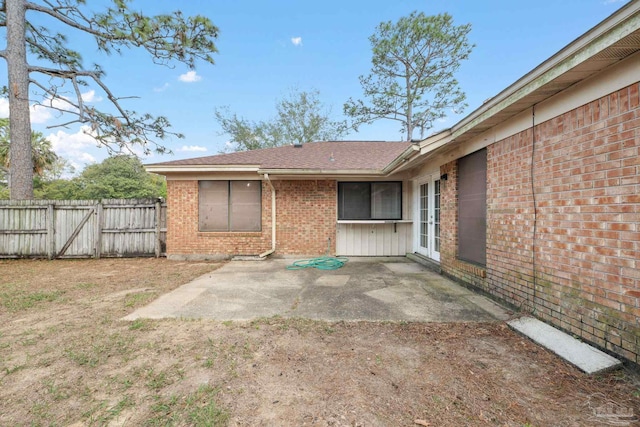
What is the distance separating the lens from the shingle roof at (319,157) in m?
7.34

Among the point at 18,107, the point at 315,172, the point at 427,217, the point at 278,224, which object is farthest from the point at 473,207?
the point at 18,107

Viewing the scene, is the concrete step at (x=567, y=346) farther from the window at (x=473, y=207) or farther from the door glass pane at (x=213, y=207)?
the door glass pane at (x=213, y=207)

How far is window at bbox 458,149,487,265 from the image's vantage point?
420 centimetres

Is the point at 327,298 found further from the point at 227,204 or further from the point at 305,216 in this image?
the point at 227,204

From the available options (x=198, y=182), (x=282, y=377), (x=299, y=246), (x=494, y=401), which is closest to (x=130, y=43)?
(x=198, y=182)

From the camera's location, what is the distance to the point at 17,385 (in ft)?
6.59

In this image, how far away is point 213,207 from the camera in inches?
300

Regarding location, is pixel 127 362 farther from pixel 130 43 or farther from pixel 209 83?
pixel 209 83

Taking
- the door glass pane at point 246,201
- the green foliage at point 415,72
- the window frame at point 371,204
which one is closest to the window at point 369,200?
the window frame at point 371,204

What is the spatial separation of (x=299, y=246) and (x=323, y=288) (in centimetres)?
313

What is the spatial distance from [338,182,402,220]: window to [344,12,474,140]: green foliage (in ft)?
35.0

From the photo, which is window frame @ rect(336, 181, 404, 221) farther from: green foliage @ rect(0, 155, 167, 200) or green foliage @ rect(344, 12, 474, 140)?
green foliage @ rect(0, 155, 167, 200)

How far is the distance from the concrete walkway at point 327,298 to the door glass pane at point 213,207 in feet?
6.77

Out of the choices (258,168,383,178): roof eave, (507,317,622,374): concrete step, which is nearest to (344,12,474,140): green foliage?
(258,168,383,178): roof eave
